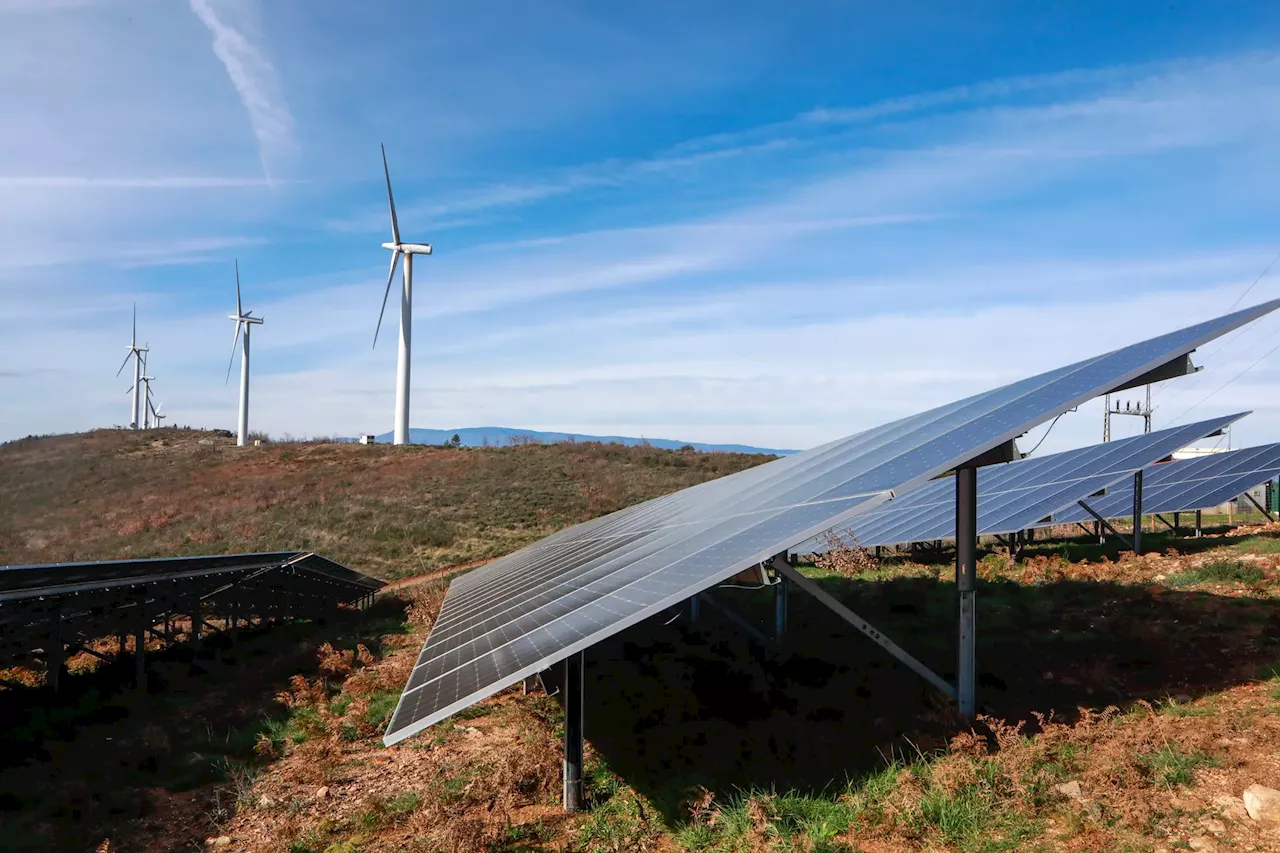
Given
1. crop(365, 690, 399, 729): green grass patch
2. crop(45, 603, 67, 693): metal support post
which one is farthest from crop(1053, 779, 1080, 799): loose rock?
crop(45, 603, 67, 693): metal support post

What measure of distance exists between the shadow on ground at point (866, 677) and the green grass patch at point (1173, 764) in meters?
1.80

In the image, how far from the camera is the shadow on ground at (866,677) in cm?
1017

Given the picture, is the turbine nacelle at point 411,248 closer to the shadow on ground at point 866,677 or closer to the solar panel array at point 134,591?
the solar panel array at point 134,591

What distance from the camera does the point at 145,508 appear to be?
62.8m

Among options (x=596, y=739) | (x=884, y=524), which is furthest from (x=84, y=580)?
(x=884, y=524)

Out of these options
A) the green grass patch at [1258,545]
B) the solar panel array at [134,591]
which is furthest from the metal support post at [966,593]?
the green grass patch at [1258,545]

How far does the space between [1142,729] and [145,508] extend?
68825 millimetres

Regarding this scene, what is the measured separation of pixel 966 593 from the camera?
993 centimetres

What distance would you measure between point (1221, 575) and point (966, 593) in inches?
471

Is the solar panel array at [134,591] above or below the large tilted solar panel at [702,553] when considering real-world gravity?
below

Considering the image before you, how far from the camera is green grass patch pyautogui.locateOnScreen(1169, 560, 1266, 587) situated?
1748cm

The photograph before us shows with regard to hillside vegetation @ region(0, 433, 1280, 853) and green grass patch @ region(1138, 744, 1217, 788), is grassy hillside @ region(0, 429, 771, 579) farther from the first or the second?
green grass patch @ region(1138, 744, 1217, 788)

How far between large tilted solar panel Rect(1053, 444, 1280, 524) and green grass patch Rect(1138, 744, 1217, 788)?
20.2 m

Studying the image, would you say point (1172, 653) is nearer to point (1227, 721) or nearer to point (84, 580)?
point (1227, 721)
